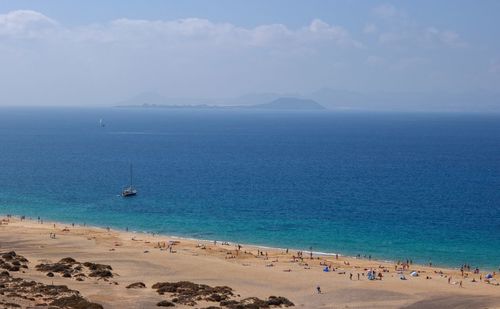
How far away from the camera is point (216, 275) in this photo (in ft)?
181

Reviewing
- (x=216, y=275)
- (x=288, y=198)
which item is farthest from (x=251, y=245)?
(x=288, y=198)

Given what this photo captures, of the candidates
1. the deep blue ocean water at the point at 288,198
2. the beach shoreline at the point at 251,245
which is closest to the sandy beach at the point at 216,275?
the beach shoreline at the point at 251,245

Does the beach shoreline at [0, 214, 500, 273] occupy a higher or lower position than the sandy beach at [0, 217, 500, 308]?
lower

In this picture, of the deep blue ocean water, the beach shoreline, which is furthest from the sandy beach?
the deep blue ocean water

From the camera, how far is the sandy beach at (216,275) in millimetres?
46031

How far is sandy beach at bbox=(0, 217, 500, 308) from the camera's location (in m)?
46.0

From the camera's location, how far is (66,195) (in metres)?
104

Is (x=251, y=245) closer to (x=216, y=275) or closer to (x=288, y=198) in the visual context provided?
(x=216, y=275)

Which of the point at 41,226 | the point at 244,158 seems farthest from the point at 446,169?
the point at 41,226

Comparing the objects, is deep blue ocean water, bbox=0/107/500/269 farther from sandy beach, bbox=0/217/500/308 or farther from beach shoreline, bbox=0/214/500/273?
sandy beach, bbox=0/217/500/308

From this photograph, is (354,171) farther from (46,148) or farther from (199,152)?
(46,148)

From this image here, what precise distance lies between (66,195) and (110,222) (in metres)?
22.9

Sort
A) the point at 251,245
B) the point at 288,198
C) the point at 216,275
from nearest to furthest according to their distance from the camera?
1. the point at 216,275
2. the point at 251,245
3. the point at 288,198

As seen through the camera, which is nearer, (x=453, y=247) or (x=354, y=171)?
(x=453, y=247)
